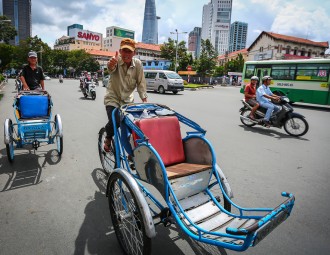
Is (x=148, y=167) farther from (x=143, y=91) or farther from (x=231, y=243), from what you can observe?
(x=143, y=91)

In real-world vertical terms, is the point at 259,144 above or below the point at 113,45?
below

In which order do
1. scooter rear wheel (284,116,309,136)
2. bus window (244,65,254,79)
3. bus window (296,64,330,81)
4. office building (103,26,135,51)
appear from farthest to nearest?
office building (103,26,135,51)
bus window (244,65,254,79)
bus window (296,64,330,81)
scooter rear wheel (284,116,309,136)

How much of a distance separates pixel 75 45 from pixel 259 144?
110 metres

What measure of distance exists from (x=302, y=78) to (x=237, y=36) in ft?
559

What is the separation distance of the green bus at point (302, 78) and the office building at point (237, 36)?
537ft

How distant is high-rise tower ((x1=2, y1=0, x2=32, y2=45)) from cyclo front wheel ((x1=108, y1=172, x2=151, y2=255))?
219 metres

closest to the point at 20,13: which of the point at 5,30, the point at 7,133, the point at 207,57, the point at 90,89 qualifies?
the point at 5,30

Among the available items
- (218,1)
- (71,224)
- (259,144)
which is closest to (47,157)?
(71,224)

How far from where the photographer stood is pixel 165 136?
2.70 m

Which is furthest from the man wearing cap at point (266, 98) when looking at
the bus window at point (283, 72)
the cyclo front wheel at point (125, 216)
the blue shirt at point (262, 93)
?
the bus window at point (283, 72)

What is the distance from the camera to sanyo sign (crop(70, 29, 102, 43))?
341ft

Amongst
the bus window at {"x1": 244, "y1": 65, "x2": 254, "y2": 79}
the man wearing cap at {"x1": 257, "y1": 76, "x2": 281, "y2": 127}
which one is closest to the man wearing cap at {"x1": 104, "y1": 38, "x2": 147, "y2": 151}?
the man wearing cap at {"x1": 257, "y1": 76, "x2": 281, "y2": 127}

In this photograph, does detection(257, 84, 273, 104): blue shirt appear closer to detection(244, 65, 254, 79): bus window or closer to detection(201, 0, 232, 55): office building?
detection(244, 65, 254, 79): bus window

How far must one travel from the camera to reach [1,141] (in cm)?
542
